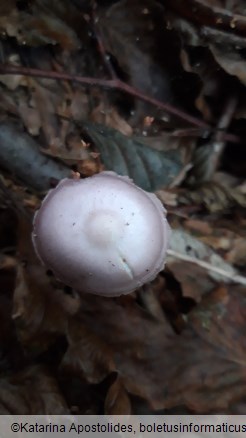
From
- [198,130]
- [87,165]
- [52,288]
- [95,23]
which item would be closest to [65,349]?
[52,288]

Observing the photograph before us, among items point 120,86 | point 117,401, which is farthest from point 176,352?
point 120,86

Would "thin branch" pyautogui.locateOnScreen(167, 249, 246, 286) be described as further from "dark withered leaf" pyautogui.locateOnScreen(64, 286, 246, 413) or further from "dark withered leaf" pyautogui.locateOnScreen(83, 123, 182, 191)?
"dark withered leaf" pyautogui.locateOnScreen(83, 123, 182, 191)

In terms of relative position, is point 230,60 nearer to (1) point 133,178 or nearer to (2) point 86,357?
(1) point 133,178

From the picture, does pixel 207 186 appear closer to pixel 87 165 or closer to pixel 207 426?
pixel 87 165

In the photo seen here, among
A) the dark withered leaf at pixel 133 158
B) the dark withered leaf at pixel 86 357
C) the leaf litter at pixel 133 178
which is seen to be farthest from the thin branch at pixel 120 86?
the dark withered leaf at pixel 86 357

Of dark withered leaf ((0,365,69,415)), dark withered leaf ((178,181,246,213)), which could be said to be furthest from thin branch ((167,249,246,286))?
dark withered leaf ((0,365,69,415))

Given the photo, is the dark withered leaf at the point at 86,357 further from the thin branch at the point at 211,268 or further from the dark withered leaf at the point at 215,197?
the dark withered leaf at the point at 215,197
